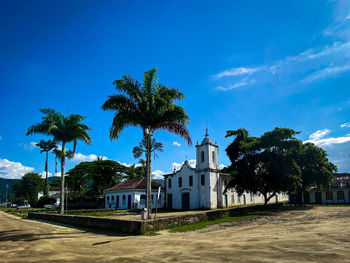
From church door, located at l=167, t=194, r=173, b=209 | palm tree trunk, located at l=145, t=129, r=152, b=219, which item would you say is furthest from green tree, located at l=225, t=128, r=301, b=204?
palm tree trunk, located at l=145, t=129, r=152, b=219

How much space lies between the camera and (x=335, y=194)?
43.6 m

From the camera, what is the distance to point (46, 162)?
6178 centimetres

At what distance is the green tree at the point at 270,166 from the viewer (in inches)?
1039

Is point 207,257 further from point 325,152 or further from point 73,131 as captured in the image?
point 325,152

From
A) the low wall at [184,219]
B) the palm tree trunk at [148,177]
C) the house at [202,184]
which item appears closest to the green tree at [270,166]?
the house at [202,184]

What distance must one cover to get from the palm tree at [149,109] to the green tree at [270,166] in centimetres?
1518

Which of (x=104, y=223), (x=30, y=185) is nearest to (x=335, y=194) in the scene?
(x=104, y=223)

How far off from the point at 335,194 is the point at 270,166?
78.6 ft

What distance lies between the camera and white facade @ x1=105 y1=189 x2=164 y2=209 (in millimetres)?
36531

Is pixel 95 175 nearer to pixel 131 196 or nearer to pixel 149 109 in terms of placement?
pixel 131 196

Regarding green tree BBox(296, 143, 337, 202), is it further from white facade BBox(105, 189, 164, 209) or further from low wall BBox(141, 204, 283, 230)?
white facade BBox(105, 189, 164, 209)

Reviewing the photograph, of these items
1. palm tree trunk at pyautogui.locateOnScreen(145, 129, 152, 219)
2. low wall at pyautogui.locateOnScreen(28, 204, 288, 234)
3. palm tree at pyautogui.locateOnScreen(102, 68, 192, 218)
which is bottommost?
low wall at pyautogui.locateOnScreen(28, 204, 288, 234)

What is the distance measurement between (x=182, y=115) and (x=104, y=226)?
7.95m

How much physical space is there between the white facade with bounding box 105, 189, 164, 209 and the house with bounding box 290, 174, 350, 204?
79.8ft
